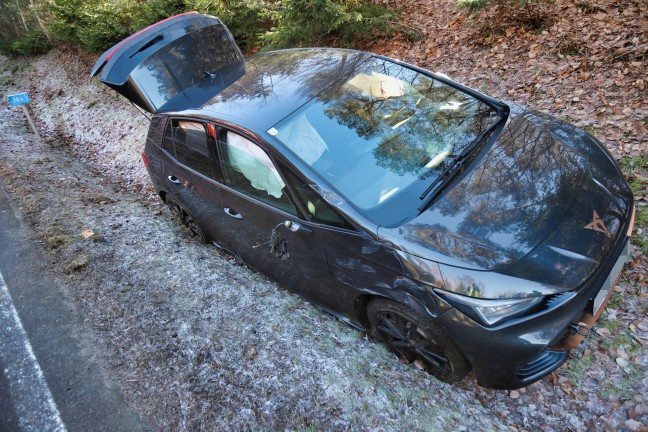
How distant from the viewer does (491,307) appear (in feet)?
7.77

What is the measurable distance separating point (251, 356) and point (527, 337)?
2.07 meters

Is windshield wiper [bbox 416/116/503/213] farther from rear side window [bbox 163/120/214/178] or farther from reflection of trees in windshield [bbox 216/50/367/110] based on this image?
rear side window [bbox 163/120/214/178]

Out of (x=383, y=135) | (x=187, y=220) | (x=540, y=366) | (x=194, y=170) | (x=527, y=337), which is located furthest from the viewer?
(x=187, y=220)

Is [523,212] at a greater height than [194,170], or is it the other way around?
[523,212]

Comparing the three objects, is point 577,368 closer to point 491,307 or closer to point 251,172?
point 491,307

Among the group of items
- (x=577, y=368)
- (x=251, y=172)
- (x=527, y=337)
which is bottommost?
(x=577, y=368)

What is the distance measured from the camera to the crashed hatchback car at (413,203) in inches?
95.0

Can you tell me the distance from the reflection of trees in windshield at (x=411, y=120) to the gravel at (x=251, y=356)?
155cm

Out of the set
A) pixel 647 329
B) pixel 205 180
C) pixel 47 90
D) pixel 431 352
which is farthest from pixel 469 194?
pixel 47 90

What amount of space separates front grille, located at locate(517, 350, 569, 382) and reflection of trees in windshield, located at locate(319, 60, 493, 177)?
4.48ft

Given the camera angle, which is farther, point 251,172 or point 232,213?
point 232,213

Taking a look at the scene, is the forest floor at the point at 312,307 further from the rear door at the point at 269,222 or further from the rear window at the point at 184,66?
the rear window at the point at 184,66

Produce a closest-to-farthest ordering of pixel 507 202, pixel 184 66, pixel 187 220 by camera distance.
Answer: pixel 507 202 < pixel 184 66 < pixel 187 220

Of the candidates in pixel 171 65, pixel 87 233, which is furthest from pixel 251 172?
pixel 87 233
